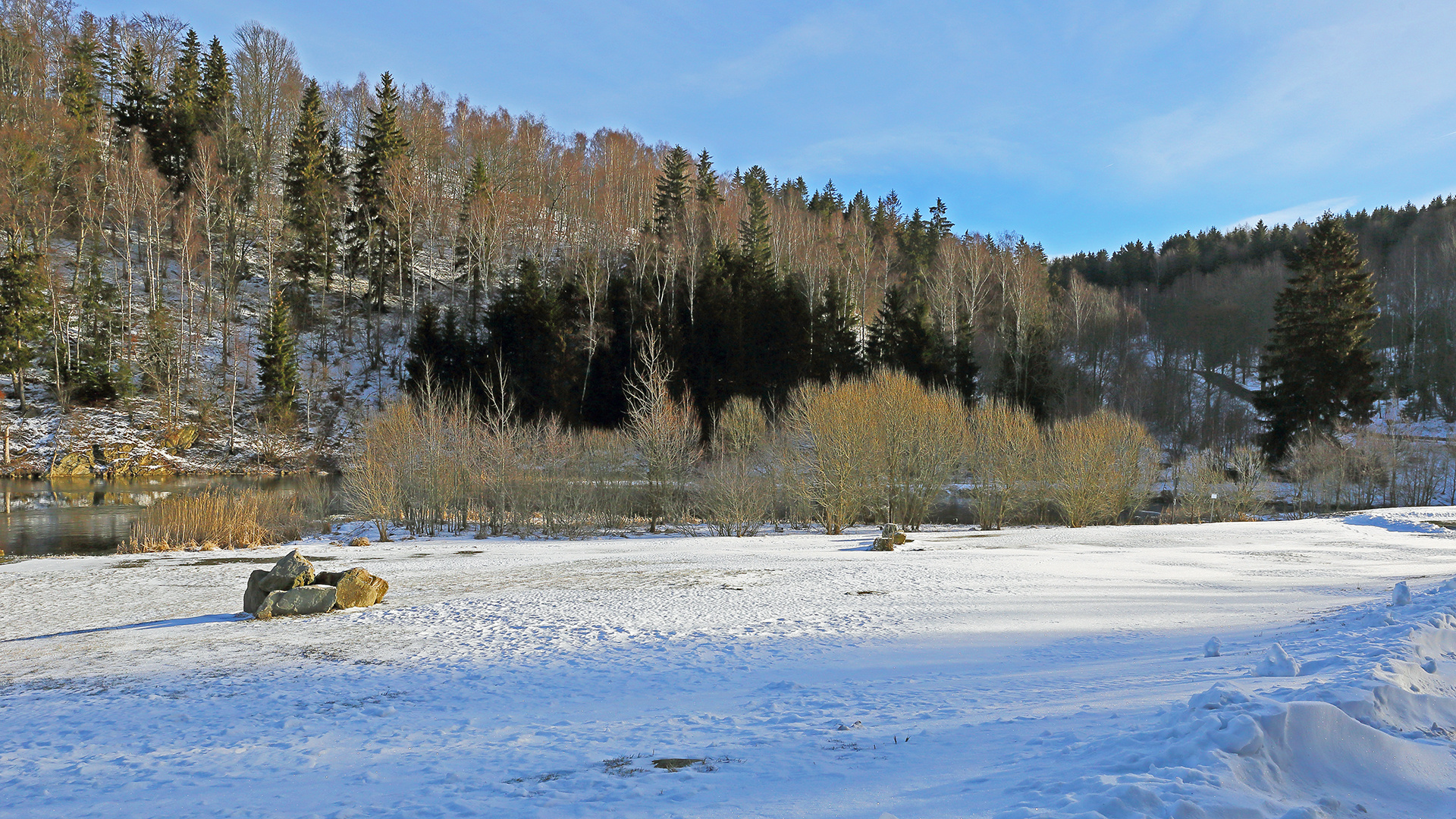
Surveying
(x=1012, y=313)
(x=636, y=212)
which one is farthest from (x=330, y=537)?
(x=1012, y=313)

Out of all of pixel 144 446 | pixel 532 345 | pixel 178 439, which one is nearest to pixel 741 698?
pixel 532 345

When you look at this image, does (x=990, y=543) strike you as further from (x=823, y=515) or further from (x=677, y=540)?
(x=677, y=540)

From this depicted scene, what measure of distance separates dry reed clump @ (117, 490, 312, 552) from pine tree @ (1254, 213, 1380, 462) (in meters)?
58.8

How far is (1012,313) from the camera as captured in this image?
67.2m

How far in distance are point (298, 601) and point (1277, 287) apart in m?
91.0

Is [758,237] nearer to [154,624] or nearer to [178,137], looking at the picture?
[178,137]

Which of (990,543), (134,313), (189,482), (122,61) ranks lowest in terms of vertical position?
(990,543)

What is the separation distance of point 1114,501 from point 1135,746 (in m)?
35.8

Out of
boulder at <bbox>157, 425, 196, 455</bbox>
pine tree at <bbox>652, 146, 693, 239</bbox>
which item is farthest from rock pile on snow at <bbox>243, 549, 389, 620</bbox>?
pine tree at <bbox>652, 146, 693, 239</bbox>

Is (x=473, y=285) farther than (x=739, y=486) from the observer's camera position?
Yes

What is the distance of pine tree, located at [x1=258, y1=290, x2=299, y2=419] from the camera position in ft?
165

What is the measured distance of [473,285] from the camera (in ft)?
199

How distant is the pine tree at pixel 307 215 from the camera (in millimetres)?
59438

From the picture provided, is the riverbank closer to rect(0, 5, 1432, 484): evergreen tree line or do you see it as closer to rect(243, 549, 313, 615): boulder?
rect(0, 5, 1432, 484): evergreen tree line
